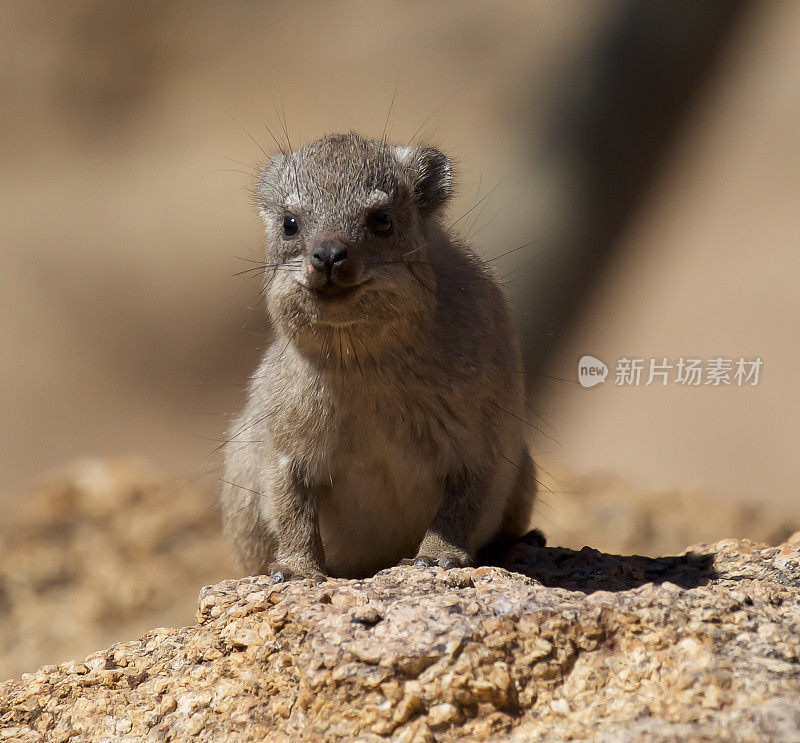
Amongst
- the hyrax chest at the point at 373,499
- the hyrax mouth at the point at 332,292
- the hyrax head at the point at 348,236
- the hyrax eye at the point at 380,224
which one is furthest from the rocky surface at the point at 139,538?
the hyrax mouth at the point at 332,292

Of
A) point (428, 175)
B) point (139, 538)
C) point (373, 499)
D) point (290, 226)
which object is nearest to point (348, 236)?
point (290, 226)

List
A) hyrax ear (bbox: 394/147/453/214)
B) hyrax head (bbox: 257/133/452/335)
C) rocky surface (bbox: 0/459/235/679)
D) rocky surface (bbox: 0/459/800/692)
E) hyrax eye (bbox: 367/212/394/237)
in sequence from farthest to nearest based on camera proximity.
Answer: rocky surface (bbox: 0/459/800/692) → rocky surface (bbox: 0/459/235/679) → hyrax ear (bbox: 394/147/453/214) → hyrax eye (bbox: 367/212/394/237) → hyrax head (bbox: 257/133/452/335)

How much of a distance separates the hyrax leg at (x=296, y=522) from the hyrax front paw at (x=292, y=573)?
0.07 ft

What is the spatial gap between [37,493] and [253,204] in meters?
5.63

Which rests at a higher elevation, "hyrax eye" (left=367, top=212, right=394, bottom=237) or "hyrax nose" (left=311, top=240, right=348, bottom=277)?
"hyrax eye" (left=367, top=212, right=394, bottom=237)

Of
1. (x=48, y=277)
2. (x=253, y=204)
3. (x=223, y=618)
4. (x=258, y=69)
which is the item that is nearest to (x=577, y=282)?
(x=258, y=69)

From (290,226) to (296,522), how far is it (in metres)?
1.45

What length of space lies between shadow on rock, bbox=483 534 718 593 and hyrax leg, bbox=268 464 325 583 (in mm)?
1061

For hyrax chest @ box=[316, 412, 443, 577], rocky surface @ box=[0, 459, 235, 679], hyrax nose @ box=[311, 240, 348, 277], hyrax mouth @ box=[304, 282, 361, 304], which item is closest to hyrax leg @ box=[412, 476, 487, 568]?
hyrax chest @ box=[316, 412, 443, 577]

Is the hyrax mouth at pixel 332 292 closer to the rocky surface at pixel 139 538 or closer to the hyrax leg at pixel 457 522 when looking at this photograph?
the hyrax leg at pixel 457 522

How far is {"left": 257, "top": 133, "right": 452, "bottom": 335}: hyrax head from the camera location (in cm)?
442

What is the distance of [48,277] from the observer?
1432cm

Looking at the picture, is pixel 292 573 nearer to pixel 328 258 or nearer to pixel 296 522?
pixel 296 522

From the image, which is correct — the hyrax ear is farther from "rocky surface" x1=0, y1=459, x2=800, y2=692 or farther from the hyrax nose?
"rocky surface" x1=0, y1=459, x2=800, y2=692
